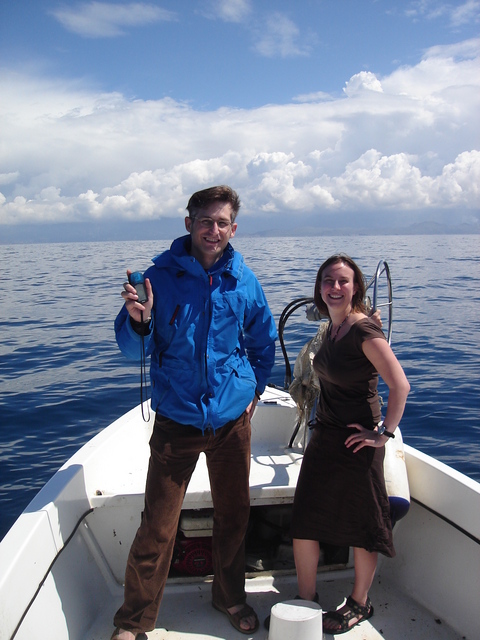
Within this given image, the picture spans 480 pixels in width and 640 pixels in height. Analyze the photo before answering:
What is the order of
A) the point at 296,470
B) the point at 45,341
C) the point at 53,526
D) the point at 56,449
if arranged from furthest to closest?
the point at 45,341
the point at 56,449
the point at 296,470
the point at 53,526

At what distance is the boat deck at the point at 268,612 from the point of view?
2.78 metres

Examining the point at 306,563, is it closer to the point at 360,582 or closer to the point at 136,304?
the point at 360,582

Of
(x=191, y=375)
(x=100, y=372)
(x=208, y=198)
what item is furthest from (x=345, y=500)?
(x=100, y=372)

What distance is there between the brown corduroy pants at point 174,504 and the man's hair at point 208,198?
3.24ft

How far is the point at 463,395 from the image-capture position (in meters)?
7.79

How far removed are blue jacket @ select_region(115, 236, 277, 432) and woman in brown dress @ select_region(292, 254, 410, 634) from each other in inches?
16.5

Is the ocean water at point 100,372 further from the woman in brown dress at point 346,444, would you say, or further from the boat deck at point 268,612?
the woman in brown dress at point 346,444

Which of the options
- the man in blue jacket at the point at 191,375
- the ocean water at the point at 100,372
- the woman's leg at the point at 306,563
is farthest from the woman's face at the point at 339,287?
the ocean water at the point at 100,372

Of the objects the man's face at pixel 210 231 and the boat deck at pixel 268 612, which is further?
the boat deck at pixel 268 612

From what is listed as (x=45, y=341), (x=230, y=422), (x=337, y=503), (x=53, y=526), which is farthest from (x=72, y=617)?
(x=45, y=341)

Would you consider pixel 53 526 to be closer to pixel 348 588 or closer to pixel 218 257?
pixel 218 257

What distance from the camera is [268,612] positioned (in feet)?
9.68

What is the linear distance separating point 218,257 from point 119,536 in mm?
1752

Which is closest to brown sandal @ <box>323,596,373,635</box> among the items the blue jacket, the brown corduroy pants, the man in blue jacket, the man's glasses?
the brown corduroy pants
